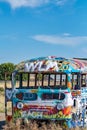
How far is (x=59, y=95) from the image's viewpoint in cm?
1376

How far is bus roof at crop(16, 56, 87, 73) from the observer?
13.9 meters

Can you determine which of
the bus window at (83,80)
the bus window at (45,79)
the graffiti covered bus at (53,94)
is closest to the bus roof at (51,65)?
the graffiti covered bus at (53,94)

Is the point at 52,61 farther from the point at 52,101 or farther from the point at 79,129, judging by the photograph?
the point at 79,129

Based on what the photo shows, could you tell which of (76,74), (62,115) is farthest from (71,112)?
(76,74)

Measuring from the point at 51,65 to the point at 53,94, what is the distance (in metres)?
0.89

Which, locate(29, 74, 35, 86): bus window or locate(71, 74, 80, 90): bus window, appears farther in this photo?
locate(29, 74, 35, 86): bus window

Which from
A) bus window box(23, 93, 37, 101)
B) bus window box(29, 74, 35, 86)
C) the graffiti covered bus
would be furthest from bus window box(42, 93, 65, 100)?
A: bus window box(29, 74, 35, 86)

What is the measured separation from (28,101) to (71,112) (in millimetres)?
1338

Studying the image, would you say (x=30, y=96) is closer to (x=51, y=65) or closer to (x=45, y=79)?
(x=51, y=65)

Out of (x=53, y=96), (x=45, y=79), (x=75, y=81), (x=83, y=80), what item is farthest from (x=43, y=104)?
(x=83, y=80)

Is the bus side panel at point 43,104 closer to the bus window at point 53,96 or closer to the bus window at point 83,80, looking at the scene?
the bus window at point 53,96

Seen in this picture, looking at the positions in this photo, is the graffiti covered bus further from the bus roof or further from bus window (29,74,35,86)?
bus window (29,74,35,86)

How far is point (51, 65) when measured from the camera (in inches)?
551

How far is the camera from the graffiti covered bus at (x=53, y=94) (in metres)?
13.8
